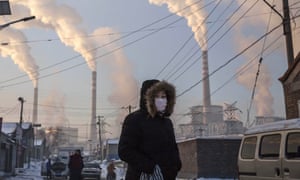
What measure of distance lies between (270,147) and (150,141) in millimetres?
6274

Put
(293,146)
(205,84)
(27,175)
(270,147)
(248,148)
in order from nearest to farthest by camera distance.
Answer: (293,146) < (270,147) < (248,148) < (27,175) < (205,84)

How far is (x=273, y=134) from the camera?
381 inches

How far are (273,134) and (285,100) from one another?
40.6 feet

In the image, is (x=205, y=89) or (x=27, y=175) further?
(x=205, y=89)

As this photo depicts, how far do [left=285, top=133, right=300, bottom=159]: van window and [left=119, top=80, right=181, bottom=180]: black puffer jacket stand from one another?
5247mm

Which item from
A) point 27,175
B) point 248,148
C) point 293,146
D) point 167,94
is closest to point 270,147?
point 293,146

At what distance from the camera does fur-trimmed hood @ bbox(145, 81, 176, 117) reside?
13.4ft

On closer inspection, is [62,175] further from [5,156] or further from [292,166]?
[292,166]

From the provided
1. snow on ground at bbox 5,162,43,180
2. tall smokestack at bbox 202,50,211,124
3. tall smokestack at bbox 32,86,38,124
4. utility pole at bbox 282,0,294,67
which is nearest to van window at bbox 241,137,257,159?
utility pole at bbox 282,0,294,67

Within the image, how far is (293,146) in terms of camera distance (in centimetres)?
888

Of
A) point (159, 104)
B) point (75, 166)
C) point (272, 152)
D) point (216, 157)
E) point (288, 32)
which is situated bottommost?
point (75, 166)

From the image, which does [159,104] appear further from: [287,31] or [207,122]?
[207,122]

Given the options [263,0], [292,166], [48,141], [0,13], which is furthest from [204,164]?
[48,141]

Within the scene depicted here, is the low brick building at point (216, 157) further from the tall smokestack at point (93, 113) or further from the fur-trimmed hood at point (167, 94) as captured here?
the tall smokestack at point (93, 113)
